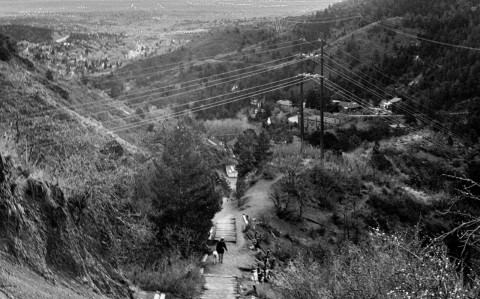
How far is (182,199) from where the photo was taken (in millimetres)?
16750

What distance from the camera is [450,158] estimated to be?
155 feet

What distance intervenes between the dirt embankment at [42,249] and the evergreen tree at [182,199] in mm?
7279

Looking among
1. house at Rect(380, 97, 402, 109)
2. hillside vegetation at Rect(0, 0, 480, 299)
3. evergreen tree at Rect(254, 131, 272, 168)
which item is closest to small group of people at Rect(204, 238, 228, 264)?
hillside vegetation at Rect(0, 0, 480, 299)

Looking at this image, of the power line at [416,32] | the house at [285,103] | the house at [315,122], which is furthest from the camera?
the power line at [416,32]

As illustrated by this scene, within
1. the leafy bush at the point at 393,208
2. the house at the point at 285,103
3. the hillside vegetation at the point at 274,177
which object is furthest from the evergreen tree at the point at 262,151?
the house at the point at 285,103

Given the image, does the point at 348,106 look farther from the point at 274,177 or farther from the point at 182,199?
the point at 182,199

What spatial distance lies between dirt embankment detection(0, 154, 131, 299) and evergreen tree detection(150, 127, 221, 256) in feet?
23.9

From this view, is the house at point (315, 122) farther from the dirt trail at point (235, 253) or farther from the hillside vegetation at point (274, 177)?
the dirt trail at point (235, 253)

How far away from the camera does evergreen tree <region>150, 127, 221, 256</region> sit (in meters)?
15.9

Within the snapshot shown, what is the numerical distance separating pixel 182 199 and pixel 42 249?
964 cm

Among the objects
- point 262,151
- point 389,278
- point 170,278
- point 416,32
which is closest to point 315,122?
point 262,151

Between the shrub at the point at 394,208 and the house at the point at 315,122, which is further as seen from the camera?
the house at the point at 315,122

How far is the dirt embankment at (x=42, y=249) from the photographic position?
6430mm

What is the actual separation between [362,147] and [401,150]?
465 centimetres
